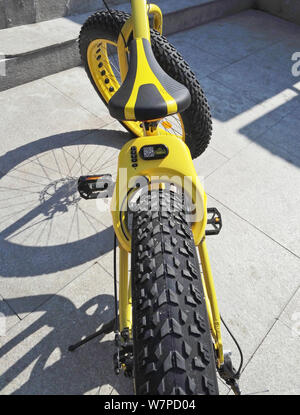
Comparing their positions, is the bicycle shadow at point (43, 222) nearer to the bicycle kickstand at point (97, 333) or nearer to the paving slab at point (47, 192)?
the paving slab at point (47, 192)

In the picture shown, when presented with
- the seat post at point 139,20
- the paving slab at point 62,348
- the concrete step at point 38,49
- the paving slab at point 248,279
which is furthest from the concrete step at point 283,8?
the paving slab at point 62,348

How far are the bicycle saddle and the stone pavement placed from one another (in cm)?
124

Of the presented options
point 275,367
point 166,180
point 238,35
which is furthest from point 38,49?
point 275,367

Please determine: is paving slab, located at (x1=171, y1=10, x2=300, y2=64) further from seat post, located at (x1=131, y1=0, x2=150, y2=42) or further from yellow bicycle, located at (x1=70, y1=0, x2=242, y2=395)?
seat post, located at (x1=131, y1=0, x2=150, y2=42)

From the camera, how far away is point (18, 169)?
2.81 m

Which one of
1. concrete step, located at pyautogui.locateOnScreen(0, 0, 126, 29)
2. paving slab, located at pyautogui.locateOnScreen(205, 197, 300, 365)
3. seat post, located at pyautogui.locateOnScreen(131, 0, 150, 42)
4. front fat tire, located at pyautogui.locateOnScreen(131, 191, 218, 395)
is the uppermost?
seat post, located at pyautogui.locateOnScreen(131, 0, 150, 42)

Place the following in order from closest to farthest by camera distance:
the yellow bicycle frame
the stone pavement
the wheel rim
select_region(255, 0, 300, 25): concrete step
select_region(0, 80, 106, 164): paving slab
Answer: the yellow bicycle frame, the stone pavement, the wheel rim, select_region(0, 80, 106, 164): paving slab, select_region(255, 0, 300, 25): concrete step

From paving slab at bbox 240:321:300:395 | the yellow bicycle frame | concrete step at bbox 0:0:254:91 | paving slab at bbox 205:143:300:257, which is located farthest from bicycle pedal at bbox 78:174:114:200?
concrete step at bbox 0:0:254:91

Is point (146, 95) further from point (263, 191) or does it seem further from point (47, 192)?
point (263, 191)

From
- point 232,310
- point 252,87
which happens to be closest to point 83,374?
point 232,310

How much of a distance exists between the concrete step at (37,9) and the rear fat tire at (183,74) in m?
2.29

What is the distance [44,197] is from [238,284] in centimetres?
172

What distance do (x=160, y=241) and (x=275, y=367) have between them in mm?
1347

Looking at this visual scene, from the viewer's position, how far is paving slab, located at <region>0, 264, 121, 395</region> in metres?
1.68
